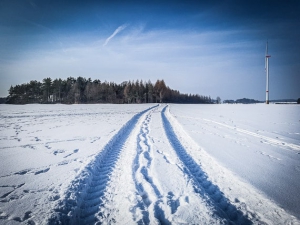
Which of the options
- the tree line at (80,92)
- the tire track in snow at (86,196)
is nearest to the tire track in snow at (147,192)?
the tire track in snow at (86,196)

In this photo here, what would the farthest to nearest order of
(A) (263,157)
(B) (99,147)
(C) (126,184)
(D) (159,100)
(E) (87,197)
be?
(D) (159,100), (B) (99,147), (A) (263,157), (C) (126,184), (E) (87,197)

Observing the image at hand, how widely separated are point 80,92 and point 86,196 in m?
81.9

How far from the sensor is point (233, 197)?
3102 millimetres

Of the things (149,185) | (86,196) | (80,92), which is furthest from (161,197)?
(80,92)

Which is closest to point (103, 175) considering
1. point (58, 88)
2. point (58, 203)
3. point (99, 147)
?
point (58, 203)

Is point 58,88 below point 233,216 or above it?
above

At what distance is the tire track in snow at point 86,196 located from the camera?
8.48ft

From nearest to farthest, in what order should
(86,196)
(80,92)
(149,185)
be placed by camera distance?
(86,196), (149,185), (80,92)

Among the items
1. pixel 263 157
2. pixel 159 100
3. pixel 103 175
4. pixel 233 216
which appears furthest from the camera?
pixel 159 100

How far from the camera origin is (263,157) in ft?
16.9

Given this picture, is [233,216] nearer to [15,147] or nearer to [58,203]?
[58,203]

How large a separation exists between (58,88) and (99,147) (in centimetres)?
8075

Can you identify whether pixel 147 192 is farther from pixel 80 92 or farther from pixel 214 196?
pixel 80 92

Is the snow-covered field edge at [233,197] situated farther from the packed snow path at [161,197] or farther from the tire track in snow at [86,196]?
the tire track in snow at [86,196]
